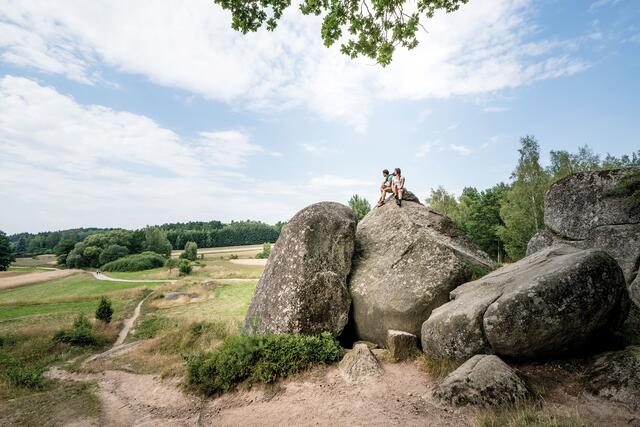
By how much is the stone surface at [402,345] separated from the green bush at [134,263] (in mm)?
95806

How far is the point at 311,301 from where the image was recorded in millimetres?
12117

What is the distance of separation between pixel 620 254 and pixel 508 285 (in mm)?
6108

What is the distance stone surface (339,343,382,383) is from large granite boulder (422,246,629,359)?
2.55m

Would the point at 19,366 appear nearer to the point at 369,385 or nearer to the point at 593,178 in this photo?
the point at 369,385

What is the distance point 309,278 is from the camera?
41.0ft

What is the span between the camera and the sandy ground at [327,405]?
21.0ft

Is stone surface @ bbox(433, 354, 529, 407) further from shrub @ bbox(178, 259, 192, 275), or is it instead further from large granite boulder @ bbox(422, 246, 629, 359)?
shrub @ bbox(178, 259, 192, 275)

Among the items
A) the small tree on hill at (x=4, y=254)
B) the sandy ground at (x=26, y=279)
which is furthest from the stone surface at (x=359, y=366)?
the small tree on hill at (x=4, y=254)

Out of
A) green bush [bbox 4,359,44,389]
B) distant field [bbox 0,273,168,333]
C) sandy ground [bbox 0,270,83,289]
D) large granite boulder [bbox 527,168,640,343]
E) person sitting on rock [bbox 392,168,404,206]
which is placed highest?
person sitting on rock [bbox 392,168,404,206]

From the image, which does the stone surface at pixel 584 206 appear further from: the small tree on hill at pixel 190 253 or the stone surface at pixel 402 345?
the small tree on hill at pixel 190 253

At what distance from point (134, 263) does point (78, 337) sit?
3011 inches

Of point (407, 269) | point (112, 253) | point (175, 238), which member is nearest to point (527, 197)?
point (407, 269)

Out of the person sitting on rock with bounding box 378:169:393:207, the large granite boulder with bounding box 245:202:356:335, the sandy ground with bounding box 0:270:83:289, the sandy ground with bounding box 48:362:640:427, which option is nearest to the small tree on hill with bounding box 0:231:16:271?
the sandy ground with bounding box 0:270:83:289

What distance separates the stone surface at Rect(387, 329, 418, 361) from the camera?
33.4 ft
